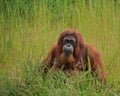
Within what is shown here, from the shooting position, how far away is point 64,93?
4016 millimetres

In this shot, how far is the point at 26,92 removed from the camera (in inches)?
173

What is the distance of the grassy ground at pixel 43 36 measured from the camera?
14.6 feet

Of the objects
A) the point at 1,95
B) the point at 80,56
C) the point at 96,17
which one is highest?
the point at 96,17

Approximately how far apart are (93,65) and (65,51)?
32cm

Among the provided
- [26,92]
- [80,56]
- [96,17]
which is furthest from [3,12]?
[26,92]

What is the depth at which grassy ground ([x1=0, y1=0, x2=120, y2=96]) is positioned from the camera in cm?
446

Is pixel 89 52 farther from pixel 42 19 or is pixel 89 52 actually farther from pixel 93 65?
pixel 42 19

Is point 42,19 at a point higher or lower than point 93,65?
higher

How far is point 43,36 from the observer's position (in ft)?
20.3

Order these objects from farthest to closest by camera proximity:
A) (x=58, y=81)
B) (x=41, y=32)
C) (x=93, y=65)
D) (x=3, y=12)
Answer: (x=3, y=12)
(x=41, y=32)
(x=93, y=65)
(x=58, y=81)

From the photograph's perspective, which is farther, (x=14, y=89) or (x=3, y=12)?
(x=3, y=12)

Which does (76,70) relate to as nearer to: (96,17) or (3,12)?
(96,17)

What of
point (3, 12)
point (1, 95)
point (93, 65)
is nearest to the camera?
point (1, 95)

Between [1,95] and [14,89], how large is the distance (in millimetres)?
193
